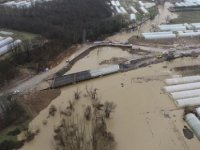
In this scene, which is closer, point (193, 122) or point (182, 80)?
point (193, 122)

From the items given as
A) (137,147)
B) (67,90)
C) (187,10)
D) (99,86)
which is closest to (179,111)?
(137,147)

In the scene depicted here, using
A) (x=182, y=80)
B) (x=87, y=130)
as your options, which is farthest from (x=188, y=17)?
(x=87, y=130)

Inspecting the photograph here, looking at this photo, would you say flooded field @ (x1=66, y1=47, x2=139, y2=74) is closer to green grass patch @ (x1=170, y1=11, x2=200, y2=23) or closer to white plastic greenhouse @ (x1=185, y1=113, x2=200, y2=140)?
white plastic greenhouse @ (x1=185, y1=113, x2=200, y2=140)

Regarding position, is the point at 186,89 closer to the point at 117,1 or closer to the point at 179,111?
the point at 179,111

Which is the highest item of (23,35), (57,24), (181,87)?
(57,24)

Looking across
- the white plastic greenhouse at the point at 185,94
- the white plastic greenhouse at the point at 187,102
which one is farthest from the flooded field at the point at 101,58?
the white plastic greenhouse at the point at 187,102

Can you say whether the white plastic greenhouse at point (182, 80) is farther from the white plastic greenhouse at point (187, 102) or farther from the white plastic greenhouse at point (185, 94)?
the white plastic greenhouse at point (187, 102)

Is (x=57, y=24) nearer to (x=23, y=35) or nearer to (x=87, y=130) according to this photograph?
(x=23, y=35)

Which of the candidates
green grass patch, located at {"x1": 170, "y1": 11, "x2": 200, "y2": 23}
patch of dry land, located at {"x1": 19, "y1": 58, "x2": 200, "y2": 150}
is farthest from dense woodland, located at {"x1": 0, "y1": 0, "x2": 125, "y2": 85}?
green grass patch, located at {"x1": 170, "y1": 11, "x2": 200, "y2": 23}
